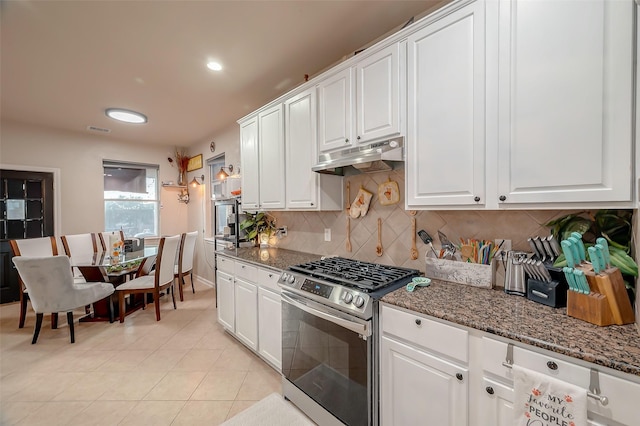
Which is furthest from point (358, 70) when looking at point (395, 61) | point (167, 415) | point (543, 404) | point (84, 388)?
point (84, 388)

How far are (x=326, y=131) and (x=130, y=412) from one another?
248cm

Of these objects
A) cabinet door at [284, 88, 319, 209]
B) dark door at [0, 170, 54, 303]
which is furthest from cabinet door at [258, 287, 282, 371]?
dark door at [0, 170, 54, 303]

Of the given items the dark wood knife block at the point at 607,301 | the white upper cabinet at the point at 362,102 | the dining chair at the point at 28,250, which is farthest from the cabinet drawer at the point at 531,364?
the dining chair at the point at 28,250

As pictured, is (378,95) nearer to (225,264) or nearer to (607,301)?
(607,301)

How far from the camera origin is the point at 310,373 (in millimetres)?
1733

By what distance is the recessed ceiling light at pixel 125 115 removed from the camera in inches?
139

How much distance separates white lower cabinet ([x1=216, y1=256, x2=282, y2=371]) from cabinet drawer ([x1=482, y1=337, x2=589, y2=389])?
4.67 feet

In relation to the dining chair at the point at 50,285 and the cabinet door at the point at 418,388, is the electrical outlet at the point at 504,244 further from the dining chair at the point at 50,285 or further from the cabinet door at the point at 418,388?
the dining chair at the point at 50,285

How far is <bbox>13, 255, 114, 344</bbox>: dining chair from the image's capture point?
255 centimetres

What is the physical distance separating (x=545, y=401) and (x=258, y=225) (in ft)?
9.32

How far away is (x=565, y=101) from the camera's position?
3.54ft

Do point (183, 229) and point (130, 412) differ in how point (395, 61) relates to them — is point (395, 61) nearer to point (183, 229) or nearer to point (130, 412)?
point (130, 412)

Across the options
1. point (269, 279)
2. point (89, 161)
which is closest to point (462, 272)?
point (269, 279)

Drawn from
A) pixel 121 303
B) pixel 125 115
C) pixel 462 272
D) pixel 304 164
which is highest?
pixel 125 115
